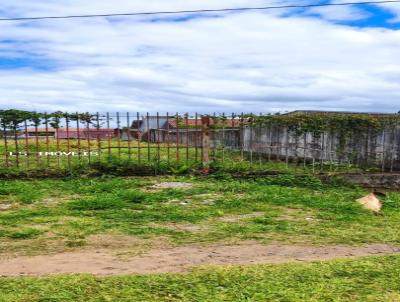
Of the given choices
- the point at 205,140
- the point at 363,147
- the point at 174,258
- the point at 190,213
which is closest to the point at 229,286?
the point at 174,258

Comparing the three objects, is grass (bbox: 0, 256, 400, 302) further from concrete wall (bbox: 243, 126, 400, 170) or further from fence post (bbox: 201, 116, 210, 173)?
concrete wall (bbox: 243, 126, 400, 170)

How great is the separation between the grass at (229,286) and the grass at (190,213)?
4.57 ft

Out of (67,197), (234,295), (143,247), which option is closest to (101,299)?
(234,295)

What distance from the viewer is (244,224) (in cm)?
726

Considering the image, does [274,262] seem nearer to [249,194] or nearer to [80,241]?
[80,241]

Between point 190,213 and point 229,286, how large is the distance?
3476mm

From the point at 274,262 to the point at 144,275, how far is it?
1.53 metres

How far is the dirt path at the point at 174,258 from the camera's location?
506 centimetres

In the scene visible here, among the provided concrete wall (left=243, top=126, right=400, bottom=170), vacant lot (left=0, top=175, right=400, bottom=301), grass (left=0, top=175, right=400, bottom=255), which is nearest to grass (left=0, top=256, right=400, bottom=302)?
vacant lot (left=0, top=175, right=400, bottom=301)

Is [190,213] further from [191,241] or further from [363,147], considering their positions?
[363,147]

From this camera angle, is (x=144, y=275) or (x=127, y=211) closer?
(x=144, y=275)

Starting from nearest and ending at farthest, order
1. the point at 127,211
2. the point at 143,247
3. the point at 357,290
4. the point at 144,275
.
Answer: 1. the point at 357,290
2. the point at 144,275
3. the point at 143,247
4. the point at 127,211

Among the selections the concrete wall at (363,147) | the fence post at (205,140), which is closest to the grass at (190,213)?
the fence post at (205,140)

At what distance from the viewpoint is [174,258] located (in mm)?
5523
